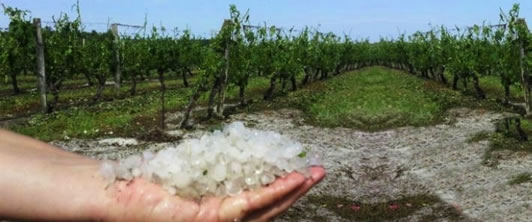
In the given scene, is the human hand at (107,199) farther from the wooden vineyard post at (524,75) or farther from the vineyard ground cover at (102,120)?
the wooden vineyard post at (524,75)

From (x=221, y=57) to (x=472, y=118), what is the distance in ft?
17.6

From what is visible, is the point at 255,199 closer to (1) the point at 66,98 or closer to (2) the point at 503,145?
(2) the point at 503,145

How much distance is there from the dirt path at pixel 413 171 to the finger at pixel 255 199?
5462mm

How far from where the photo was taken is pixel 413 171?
8414 millimetres

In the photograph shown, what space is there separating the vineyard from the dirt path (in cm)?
14

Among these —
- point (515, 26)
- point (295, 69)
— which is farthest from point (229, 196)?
point (295, 69)

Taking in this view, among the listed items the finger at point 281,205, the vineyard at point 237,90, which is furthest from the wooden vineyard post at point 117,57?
the finger at point 281,205

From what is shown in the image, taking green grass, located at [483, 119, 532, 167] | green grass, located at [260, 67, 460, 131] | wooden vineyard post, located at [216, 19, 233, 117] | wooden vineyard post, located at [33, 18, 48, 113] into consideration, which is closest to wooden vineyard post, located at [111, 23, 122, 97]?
wooden vineyard post, located at [33, 18, 48, 113]

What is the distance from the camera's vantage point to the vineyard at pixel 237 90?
449 inches

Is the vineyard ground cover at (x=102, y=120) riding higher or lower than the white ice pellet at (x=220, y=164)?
lower

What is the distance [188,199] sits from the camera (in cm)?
93

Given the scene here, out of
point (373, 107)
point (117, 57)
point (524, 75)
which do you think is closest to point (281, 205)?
point (373, 107)

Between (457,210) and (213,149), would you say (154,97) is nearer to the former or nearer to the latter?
(457,210)

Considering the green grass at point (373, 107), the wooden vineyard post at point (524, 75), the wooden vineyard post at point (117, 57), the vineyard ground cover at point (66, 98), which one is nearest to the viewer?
the green grass at point (373, 107)
